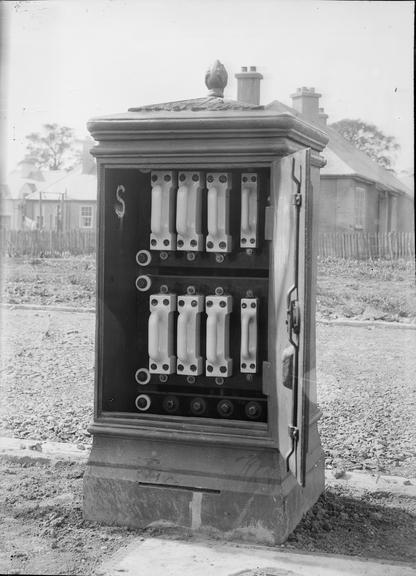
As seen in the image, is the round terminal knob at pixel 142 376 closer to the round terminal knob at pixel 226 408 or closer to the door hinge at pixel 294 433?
the round terminal knob at pixel 226 408

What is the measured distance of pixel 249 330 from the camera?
371cm

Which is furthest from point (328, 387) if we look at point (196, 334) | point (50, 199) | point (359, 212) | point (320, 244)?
point (50, 199)

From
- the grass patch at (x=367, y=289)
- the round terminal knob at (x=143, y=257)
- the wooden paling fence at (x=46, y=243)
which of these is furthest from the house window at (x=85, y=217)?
the round terminal knob at (x=143, y=257)

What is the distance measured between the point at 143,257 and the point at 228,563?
1.54m

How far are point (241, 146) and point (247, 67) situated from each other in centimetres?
225

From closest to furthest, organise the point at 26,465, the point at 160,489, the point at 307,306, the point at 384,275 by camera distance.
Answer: the point at 307,306
the point at 160,489
the point at 26,465
the point at 384,275

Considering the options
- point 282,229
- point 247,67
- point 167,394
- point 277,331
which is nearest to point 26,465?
point 167,394

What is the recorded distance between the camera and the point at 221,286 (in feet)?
12.7

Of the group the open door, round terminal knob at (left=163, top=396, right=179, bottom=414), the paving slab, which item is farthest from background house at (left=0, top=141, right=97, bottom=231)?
the paving slab

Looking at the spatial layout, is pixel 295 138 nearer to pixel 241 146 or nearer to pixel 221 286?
pixel 241 146

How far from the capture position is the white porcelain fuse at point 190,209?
3.76 metres

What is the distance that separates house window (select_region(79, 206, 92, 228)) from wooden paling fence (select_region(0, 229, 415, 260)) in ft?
0.38

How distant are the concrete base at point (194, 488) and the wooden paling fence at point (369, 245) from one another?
8.63ft

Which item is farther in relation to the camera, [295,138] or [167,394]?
[167,394]
